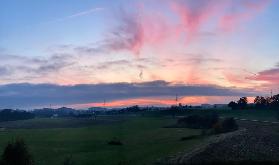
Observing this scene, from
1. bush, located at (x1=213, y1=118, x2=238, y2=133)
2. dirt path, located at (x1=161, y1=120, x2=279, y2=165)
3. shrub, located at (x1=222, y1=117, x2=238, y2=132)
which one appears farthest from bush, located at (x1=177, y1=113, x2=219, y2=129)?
dirt path, located at (x1=161, y1=120, x2=279, y2=165)

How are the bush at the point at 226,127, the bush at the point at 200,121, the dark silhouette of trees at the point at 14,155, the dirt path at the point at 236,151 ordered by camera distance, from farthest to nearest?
1. the bush at the point at 200,121
2. the bush at the point at 226,127
3. the dirt path at the point at 236,151
4. the dark silhouette of trees at the point at 14,155

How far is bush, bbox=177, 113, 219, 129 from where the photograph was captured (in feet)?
490

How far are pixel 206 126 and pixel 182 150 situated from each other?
223 feet

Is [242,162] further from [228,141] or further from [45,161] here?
[45,161]

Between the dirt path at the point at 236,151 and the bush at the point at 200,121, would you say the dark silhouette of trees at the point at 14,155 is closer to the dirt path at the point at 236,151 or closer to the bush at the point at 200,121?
the dirt path at the point at 236,151

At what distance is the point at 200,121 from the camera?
513 ft

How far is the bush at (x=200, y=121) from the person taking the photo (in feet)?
490

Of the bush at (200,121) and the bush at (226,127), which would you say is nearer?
the bush at (226,127)

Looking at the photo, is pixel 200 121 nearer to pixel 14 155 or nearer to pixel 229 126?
pixel 229 126

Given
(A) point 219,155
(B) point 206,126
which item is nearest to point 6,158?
(A) point 219,155

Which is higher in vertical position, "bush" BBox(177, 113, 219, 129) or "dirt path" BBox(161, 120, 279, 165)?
"bush" BBox(177, 113, 219, 129)

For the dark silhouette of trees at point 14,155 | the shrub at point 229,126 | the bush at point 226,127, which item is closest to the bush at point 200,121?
the shrub at point 229,126

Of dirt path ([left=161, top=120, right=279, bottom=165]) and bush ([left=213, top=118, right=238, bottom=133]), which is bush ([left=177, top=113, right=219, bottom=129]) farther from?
dirt path ([left=161, top=120, right=279, bottom=165])

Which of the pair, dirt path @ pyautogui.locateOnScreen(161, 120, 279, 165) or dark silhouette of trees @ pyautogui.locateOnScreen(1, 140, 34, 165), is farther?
dirt path @ pyautogui.locateOnScreen(161, 120, 279, 165)
